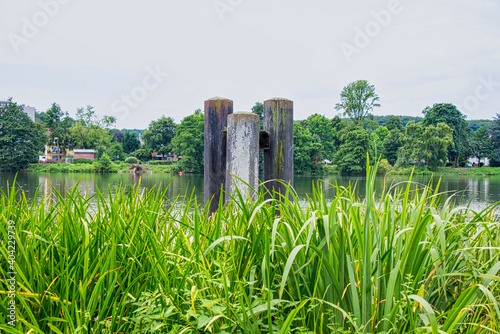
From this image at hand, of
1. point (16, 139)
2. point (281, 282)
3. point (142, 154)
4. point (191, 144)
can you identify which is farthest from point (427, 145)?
point (16, 139)

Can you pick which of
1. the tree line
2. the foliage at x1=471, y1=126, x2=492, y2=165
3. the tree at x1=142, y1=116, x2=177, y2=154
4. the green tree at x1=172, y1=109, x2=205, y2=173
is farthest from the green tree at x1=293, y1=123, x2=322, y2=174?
the tree at x1=142, y1=116, x2=177, y2=154

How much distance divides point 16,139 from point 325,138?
4975cm

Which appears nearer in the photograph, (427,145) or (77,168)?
(427,145)

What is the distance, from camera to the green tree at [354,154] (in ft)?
159

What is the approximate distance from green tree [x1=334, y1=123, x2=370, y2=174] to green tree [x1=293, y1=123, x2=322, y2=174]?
10.6 feet

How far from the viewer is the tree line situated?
159 ft

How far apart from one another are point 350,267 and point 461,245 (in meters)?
0.71

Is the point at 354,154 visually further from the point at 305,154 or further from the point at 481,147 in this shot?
the point at 481,147

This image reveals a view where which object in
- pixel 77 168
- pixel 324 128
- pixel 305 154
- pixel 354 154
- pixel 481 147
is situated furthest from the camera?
pixel 324 128

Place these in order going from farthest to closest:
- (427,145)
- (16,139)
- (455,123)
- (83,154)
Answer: (83,154) → (455,123) → (16,139) → (427,145)

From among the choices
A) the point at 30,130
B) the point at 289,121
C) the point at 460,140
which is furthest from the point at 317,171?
the point at 289,121

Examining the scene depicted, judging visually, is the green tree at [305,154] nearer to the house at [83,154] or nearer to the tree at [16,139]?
the tree at [16,139]

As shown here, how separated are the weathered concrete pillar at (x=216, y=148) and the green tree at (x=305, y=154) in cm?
4325

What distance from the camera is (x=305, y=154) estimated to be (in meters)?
47.9
